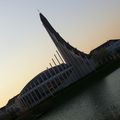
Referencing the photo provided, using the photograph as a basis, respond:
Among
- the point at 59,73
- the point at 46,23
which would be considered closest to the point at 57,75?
the point at 59,73

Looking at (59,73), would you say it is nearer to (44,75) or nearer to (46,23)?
(44,75)

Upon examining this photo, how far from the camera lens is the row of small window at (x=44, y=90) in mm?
156875

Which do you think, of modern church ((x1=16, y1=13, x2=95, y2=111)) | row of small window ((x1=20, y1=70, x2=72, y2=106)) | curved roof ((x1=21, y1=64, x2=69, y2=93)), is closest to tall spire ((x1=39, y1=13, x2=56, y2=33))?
modern church ((x1=16, y1=13, x2=95, y2=111))

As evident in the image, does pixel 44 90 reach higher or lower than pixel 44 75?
lower

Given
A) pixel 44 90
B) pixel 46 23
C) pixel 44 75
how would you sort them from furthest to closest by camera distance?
pixel 46 23, pixel 44 75, pixel 44 90

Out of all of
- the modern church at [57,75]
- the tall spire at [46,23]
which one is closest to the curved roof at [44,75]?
the modern church at [57,75]

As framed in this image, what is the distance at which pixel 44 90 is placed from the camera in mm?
158375

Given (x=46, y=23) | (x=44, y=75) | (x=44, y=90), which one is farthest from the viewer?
(x=46, y=23)

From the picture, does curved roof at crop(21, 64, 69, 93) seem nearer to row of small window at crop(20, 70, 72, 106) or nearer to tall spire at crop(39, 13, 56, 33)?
row of small window at crop(20, 70, 72, 106)

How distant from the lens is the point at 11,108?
160m

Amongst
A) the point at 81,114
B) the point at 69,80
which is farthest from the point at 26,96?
the point at 81,114

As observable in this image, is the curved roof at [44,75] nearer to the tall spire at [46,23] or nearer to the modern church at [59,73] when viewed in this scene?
the modern church at [59,73]

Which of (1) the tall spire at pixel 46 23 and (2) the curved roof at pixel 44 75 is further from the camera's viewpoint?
(1) the tall spire at pixel 46 23

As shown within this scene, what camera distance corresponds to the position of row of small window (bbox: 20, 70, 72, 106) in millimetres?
156875
